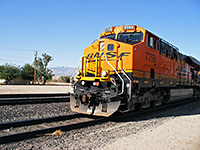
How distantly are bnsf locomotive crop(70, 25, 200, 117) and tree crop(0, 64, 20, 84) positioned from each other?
51576 millimetres

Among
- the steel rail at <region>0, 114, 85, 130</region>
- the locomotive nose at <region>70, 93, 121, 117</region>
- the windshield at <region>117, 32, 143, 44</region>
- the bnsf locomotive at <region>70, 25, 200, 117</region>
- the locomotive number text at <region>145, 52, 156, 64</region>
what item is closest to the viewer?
the steel rail at <region>0, 114, 85, 130</region>

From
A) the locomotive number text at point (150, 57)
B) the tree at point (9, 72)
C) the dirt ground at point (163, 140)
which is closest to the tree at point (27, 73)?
the tree at point (9, 72)

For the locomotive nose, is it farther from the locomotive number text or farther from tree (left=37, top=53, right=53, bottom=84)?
tree (left=37, top=53, right=53, bottom=84)

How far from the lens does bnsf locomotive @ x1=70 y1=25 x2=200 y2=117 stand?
22.5 ft

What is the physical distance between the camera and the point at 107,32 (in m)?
8.79

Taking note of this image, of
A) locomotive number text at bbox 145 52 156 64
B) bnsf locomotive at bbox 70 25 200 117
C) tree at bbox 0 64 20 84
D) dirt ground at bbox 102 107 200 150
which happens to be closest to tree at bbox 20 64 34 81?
tree at bbox 0 64 20 84

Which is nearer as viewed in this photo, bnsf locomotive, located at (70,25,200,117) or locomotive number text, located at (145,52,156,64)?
bnsf locomotive, located at (70,25,200,117)

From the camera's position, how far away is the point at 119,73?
287 inches

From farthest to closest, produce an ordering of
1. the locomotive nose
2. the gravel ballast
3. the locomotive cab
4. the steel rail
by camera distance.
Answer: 1. the locomotive cab
2. the locomotive nose
3. the steel rail
4. the gravel ballast

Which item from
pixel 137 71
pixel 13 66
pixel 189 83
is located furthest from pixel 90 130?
pixel 13 66

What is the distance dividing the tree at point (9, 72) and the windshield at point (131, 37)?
5240 cm

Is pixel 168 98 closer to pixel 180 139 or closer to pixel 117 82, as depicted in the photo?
pixel 117 82

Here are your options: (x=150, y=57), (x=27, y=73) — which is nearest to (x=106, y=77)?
(x=150, y=57)

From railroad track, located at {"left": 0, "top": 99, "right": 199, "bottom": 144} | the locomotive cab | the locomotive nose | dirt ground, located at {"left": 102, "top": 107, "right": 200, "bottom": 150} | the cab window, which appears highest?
the cab window
